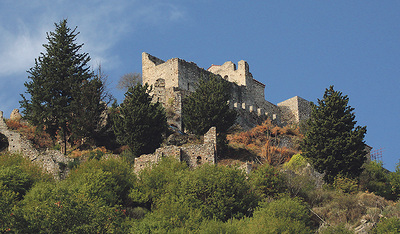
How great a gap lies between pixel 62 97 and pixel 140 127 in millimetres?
7431

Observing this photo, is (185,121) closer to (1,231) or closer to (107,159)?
(107,159)

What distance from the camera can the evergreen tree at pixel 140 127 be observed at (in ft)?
151

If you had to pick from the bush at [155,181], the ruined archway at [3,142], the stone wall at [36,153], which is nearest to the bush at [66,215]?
the bush at [155,181]

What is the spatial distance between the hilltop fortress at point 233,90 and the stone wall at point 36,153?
10.5 m

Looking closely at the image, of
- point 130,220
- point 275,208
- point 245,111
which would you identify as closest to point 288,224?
point 275,208

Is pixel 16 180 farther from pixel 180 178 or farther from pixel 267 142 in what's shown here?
pixel 267 142

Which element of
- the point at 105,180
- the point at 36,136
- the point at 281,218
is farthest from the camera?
the point at 36,136

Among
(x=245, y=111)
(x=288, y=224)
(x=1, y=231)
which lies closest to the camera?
(x=1, y=231)

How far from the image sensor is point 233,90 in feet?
210

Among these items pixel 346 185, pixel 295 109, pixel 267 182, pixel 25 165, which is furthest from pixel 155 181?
pixel 295 109

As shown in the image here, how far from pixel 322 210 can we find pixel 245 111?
22.2m

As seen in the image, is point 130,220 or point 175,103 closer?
point 130,220

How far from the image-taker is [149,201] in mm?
41375

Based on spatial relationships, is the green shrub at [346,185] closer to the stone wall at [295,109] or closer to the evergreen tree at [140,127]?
the evergreen tree at [140,127]
